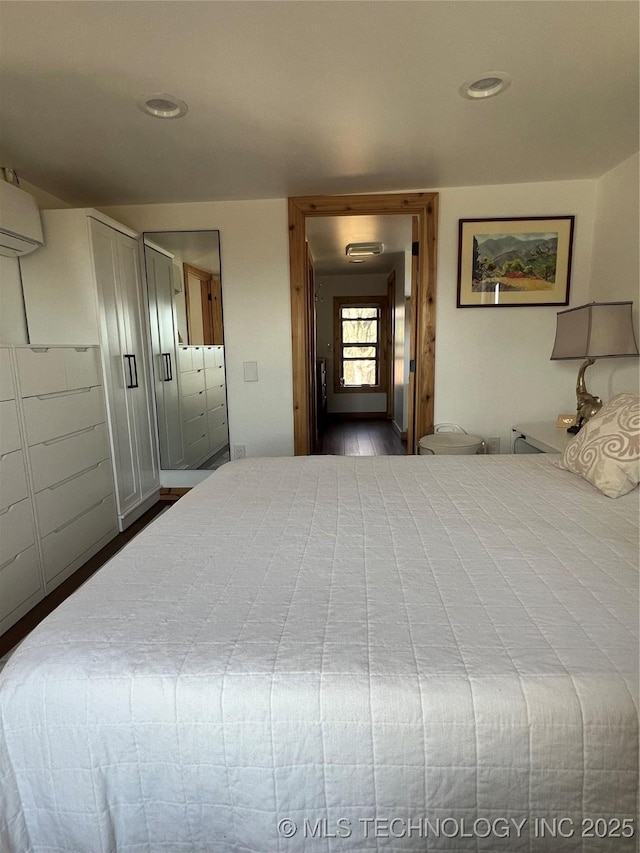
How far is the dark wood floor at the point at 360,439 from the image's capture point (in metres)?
5.11

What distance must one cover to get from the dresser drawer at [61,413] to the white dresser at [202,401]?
31.6 inches

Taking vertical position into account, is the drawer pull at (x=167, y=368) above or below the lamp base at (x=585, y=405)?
above

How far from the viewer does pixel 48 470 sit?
2279 mm

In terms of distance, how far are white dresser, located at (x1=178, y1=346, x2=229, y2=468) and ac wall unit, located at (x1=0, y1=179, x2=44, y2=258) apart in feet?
3.90

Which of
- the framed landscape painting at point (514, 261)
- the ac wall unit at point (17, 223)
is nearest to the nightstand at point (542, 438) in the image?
the framed landscape painting at point (514, 261)

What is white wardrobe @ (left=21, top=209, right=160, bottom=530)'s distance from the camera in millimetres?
2650

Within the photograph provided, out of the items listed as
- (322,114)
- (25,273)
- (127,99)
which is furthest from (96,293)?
(322,114)

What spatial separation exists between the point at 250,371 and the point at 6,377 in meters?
1.68

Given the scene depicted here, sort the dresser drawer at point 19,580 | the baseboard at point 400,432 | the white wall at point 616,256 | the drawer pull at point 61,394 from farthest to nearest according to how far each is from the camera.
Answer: the baseboard at point 400,432
the white wall at point 616,256
the drawer pull at point 61,394
the dresser drawer at point 19,580

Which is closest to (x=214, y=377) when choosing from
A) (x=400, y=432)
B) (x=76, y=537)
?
(x=76, y=537)

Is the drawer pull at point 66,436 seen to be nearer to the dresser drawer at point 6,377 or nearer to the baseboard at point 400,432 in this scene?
the dresser drawer at point 6,377

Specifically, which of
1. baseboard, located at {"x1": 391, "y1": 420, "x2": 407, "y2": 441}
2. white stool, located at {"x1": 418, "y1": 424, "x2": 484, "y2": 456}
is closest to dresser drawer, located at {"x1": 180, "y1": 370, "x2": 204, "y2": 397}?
white stool, located at {"x1": 418, "y1": 424, "x2": 484, "y2": 456}

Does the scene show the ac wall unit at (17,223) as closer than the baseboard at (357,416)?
Yes

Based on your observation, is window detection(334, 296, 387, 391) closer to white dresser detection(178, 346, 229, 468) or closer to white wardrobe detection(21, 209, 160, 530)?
white dresser detection(178, 346, 229, 468)
